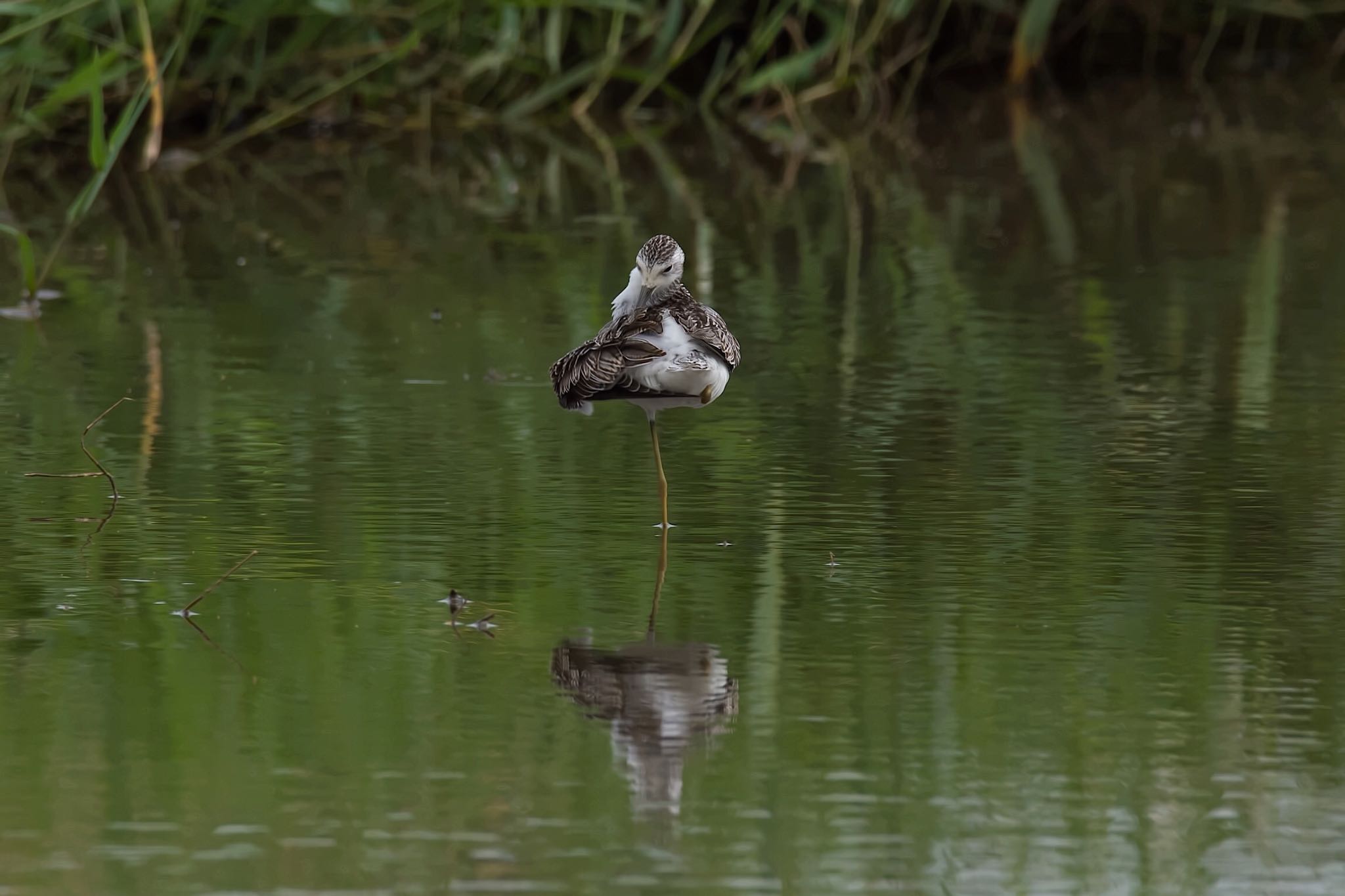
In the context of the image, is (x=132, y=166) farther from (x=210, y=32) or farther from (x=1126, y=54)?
(x=1126, y=54)

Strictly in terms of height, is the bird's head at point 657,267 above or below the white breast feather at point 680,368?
above

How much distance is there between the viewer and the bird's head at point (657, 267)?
5566mm

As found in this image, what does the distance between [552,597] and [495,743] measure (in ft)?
3.16

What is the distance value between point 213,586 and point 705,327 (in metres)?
1.27

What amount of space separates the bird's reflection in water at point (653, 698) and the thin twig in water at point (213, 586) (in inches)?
30.1

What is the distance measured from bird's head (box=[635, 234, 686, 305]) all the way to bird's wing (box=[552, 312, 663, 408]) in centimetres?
19

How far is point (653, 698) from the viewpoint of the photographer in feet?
13.7

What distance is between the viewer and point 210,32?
1220 centimetres

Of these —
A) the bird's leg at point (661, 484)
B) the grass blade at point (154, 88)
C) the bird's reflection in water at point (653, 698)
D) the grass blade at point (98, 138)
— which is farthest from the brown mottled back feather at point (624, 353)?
the grass blade at point (154, 88)

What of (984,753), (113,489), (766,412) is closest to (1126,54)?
(766,412)

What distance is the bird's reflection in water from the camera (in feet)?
12.3

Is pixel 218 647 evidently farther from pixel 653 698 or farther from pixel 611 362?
pixel 611 362

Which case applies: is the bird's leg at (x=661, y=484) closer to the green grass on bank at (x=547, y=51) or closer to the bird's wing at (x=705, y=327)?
the bird's wing at (x=705, y=327)

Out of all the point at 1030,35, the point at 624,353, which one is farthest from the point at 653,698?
the point at 1030,35
